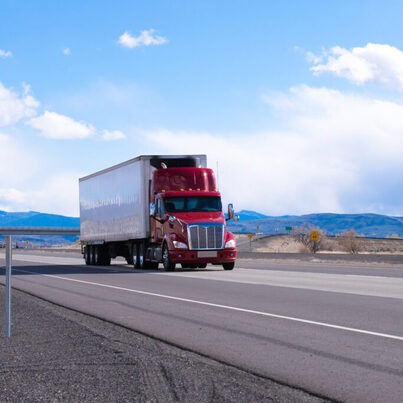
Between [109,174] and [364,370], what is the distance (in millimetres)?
28656

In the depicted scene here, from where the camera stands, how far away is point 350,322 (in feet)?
36.8

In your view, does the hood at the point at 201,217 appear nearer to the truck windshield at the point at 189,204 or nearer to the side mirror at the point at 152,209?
the truck windshield at the point at 189,204

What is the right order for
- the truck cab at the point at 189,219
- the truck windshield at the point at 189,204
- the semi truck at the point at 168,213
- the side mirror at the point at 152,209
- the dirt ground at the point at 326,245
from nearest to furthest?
the truck cab at the point at 189,219
the semi truck at the point at 168,213
the truck windshield at the point at 189,204
the side mirror at the point at 152,209
the dirt ground at the point at 326,245

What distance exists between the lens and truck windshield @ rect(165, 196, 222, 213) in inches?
1141

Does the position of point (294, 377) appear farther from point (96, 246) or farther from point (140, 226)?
point (96, 246)

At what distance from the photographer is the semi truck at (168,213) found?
28453 millimetres

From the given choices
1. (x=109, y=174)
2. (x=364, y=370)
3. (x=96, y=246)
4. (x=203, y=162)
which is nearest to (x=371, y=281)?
(x=203, y=162)

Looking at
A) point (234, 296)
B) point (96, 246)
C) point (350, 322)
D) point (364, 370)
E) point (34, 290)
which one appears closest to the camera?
point (364, 370)

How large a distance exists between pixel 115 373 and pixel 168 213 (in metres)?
21.6

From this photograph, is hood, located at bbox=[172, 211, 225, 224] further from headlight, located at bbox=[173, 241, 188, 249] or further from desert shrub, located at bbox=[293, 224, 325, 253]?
desert shrub, located at bbox=[293, 224, 325, 253]

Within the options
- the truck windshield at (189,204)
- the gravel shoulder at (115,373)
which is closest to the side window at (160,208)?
the truck windshield at (189,204)

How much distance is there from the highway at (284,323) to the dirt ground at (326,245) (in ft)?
148

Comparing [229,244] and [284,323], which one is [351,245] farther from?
[284,323]

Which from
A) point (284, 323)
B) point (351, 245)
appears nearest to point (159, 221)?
point (284, 323)
